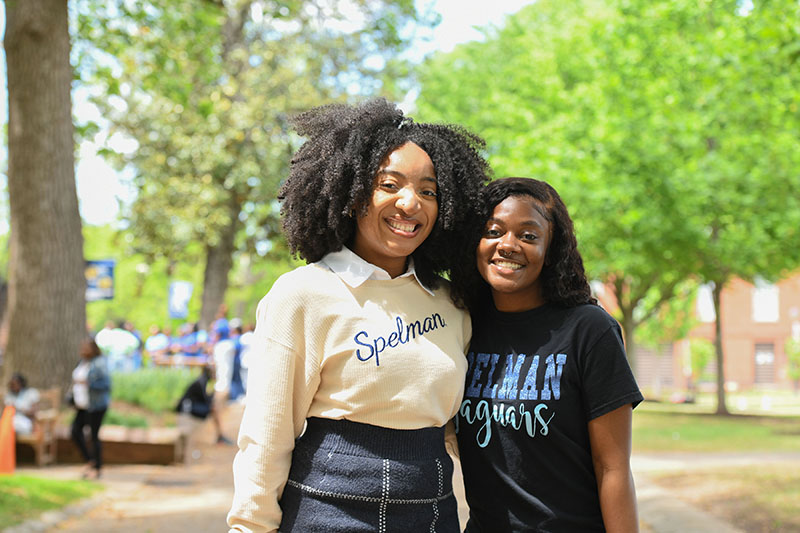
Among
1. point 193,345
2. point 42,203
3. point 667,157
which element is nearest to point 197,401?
point 42,203

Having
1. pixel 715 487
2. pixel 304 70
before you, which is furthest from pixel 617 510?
pixel 304 70

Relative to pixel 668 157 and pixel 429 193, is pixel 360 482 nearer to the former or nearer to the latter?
pixel 429 193

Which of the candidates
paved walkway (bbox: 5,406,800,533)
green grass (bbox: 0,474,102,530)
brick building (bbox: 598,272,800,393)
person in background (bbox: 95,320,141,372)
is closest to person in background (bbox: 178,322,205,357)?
person in background (bbox: 95,320,141,372)

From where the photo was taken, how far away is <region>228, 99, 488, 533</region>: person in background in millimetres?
2652

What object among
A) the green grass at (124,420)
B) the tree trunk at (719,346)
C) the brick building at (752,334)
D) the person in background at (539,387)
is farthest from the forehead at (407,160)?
the brick building at (752,334)

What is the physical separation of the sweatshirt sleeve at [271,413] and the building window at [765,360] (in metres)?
53.8

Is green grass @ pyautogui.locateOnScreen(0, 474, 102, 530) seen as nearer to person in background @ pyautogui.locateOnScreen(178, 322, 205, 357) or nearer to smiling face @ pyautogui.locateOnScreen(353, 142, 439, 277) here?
smiling face @ pyautogui.locateOnScreen(353, 142, 439, 277)

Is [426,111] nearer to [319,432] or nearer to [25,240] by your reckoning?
[25,240]

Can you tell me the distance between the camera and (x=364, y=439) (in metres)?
2.70

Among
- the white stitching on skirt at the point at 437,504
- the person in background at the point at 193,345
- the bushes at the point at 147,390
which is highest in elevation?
the white stitching on skirt at the point at 437,504

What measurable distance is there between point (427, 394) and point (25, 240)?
417 inches

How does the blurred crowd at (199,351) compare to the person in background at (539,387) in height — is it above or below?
below

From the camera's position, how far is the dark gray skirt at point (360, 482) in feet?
8.66

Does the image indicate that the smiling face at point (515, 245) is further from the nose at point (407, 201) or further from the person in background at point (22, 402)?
Answer: the person in background at point (22, 402)
